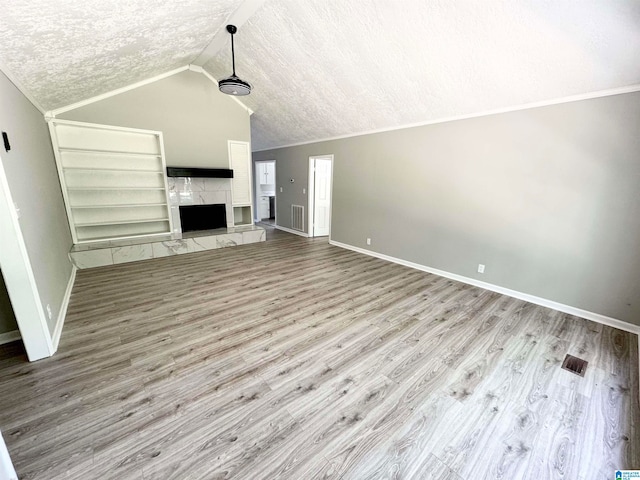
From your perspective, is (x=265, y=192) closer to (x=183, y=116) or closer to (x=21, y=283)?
(x=183, y=116)

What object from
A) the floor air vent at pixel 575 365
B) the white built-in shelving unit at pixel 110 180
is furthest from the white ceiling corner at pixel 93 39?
the floor air vent at pixel 575 365

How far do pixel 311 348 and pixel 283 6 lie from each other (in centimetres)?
368

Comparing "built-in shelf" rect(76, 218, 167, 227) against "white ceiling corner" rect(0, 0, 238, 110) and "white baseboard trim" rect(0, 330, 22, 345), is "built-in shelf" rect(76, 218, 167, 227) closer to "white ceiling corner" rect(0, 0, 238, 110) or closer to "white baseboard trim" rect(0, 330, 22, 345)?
"white ceiling corner" rect(0, 0, 238, 110)

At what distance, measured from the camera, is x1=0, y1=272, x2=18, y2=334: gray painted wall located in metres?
2.26

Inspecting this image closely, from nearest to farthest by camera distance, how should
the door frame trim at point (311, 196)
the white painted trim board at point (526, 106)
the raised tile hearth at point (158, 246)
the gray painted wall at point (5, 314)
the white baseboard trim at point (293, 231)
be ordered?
the gray painted wall at point (5, 314) → the white painted trim board at point (526, 106) → the raised tile hearth at point (158, 246) → the door frame trim at point (311, 196) → the white baseboard trim at point (293, 231)

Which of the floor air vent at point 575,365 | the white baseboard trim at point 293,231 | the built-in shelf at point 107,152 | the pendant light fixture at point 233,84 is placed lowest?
the white baseboard trim at point 293,231

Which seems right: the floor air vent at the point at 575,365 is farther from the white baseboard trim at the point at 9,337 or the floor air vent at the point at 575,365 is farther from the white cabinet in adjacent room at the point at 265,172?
the white cabinet in adjacent room at the point at 265,172

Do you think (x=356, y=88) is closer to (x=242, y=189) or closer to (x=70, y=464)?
(x=242, y=189)

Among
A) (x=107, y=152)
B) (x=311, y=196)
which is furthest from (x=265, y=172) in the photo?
(x=107, y=152)

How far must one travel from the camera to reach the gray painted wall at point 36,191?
219 cm

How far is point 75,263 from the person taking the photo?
4059 millimetres

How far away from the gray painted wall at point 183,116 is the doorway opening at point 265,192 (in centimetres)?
258

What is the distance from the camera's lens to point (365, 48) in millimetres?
3018

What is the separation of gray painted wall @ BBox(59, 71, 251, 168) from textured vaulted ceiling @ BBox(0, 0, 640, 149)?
0.38 m
